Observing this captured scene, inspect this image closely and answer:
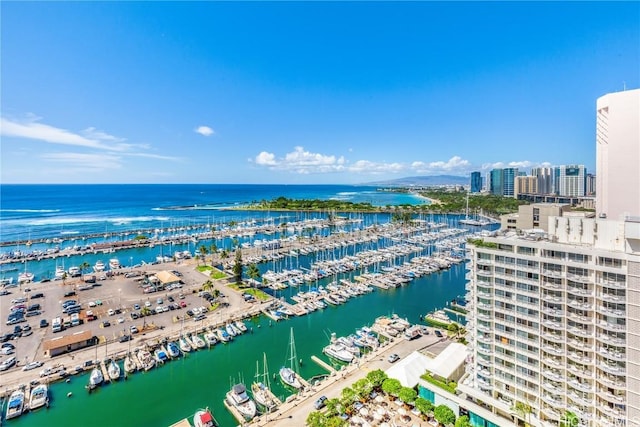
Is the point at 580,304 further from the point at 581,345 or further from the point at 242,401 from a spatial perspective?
the point at 242,401

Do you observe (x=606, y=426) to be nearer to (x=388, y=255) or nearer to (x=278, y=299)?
(x=278, y=299)

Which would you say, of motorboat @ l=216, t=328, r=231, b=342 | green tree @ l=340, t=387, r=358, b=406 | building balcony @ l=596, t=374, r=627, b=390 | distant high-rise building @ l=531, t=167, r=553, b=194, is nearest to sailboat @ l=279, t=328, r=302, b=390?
green tree @ l=340, t=387, r=358, b=406

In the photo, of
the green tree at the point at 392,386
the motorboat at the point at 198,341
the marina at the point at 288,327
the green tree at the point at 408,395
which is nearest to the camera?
the green tree at the point at 408,395

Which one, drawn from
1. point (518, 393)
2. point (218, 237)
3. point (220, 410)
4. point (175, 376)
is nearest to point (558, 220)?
point (518, 393)

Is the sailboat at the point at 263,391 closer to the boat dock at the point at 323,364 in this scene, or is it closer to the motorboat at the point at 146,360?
the boat dock at the point at 323,364

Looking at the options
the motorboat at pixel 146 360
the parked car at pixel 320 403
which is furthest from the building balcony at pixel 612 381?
the motorboat at pixel 146 360

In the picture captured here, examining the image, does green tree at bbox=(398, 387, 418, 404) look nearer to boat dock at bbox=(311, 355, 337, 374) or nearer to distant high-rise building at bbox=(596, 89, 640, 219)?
boat dock at bbox=(311, 355, 337, 374)

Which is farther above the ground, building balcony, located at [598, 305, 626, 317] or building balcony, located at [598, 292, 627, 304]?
building balcony, located at [598, 292, 627, 304]
